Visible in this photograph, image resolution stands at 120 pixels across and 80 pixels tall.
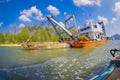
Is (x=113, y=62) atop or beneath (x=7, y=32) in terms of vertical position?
beneath

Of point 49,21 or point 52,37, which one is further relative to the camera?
point 52,37

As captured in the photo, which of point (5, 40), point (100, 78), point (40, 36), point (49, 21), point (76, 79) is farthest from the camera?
point (5, 40)

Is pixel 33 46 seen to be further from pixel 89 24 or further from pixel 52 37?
pixel 52 37

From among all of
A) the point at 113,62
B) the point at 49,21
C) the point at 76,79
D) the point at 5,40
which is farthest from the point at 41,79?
→ the point at 5,40

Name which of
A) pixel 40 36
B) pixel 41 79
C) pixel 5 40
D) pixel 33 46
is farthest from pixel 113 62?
pixel 5 40

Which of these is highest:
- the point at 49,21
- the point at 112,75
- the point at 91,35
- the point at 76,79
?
the point at 49,21

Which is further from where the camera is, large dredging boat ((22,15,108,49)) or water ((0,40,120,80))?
large dredging boat ((22,15,108,49))

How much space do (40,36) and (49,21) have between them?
56540mm

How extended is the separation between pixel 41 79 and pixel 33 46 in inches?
1521

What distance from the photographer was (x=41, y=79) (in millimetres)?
12719

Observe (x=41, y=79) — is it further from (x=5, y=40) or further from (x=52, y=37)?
(x=5, y=40)

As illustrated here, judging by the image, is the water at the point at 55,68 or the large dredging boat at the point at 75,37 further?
the large dredging boat at the point at 75,37

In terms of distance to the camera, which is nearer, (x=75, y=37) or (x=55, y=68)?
(x=55, y=68)

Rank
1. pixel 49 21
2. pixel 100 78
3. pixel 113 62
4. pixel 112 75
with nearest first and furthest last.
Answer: pixel 100 78, pixel 112 75, pixel 113 62, pixel 49 21
